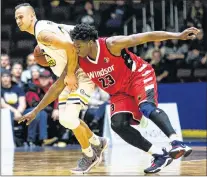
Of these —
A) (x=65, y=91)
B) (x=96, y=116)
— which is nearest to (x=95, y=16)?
(x=96, y=116)

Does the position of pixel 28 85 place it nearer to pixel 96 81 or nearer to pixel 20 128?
pixel 20 128

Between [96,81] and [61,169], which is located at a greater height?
[96,81]

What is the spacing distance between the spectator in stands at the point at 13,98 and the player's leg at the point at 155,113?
602 cm

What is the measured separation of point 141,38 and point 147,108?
710 mm

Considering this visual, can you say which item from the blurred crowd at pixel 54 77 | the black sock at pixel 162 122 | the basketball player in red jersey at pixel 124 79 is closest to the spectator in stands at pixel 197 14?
the blurred crowd at pixel 54 77

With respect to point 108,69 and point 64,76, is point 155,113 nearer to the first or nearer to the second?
point 108,69

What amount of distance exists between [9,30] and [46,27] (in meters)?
11.2

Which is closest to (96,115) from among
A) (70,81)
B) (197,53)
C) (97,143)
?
(197,53)

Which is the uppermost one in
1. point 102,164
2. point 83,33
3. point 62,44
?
point 83,33

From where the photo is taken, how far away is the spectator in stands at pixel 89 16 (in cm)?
1661

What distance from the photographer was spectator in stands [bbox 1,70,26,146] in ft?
42.0

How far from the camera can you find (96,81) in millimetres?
7141

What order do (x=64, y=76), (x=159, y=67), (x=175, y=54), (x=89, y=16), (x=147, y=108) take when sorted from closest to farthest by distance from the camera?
(x=147, y=108), (x=64, y=76), (x=159, y=67), (x=175, y=54), (x=89, y=16)

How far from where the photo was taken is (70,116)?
23.8 feet
